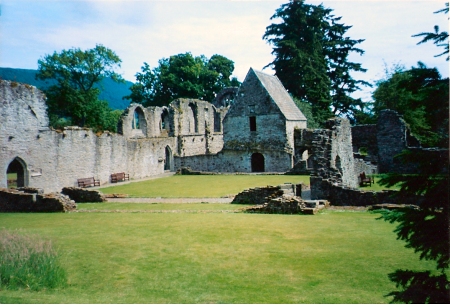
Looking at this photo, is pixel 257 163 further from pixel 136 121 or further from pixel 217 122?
pixel 217 122

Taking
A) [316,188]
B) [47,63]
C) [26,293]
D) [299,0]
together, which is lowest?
[26,293]

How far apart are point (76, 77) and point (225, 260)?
35477mm

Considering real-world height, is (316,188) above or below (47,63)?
below

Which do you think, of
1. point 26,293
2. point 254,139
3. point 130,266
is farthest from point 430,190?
point 254,139

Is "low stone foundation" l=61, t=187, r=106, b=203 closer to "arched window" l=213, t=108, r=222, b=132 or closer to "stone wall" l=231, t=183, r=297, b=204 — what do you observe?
"stone wall" l=231, t=183, r=297, b=204

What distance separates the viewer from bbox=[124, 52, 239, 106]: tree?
2072 inches

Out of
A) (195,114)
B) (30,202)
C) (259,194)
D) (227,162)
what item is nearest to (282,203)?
(259,194)

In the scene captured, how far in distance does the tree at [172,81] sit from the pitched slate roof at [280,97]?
64.8ft

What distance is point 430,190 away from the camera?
13.9ft

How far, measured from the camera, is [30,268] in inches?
254

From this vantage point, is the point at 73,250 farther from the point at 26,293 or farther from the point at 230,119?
the point at 230,119

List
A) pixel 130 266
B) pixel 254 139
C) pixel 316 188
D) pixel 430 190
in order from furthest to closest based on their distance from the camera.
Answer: pixel 254 139 → pixel 316 188 → pixel 130 266 → pixel 430 190

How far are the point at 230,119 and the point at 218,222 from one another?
23.5 meters

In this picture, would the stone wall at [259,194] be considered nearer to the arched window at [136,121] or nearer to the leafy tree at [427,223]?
the leafy tree at [427,223]
